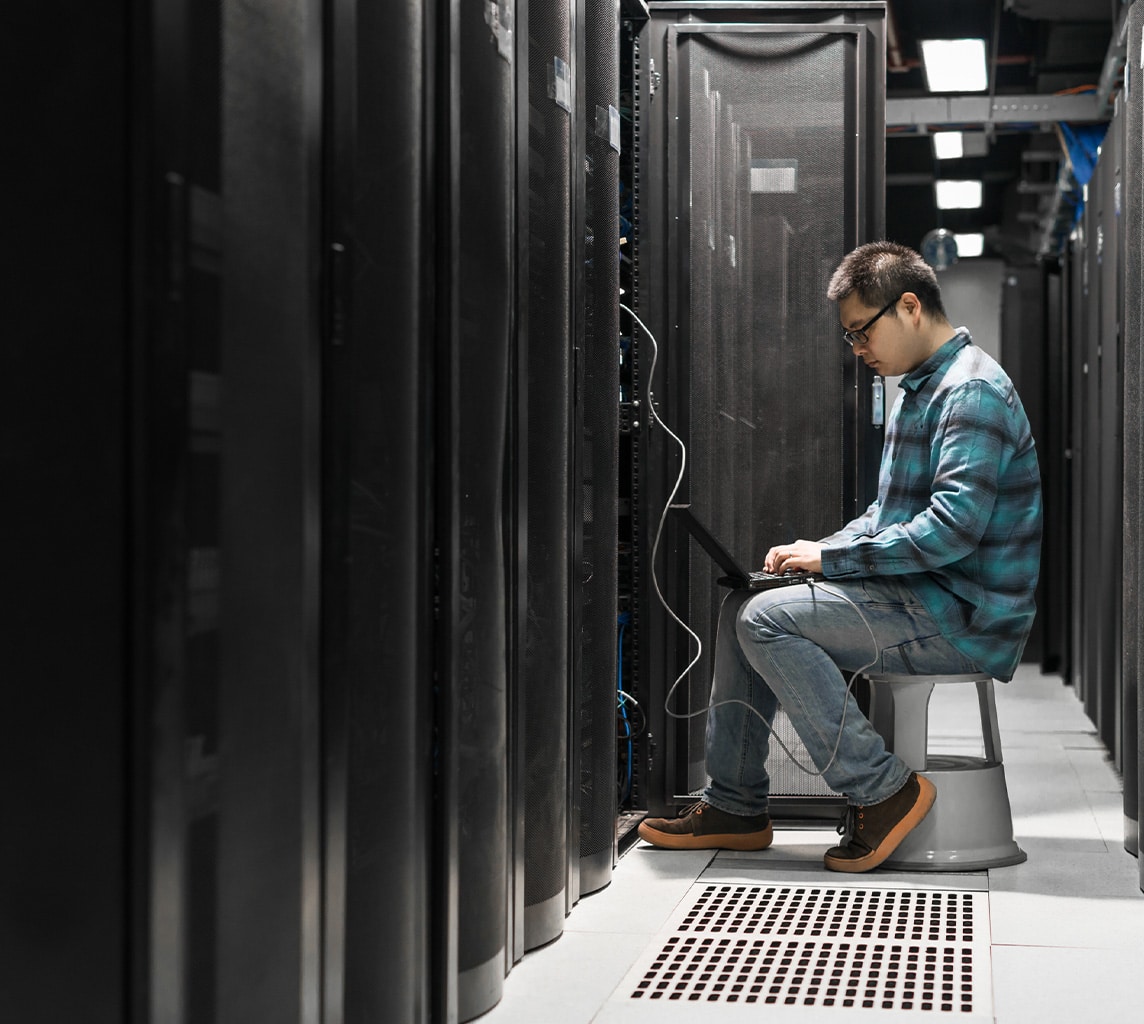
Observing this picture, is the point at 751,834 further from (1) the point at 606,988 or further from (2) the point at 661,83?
(2) the point at 661,83

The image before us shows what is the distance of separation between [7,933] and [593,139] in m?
2.11

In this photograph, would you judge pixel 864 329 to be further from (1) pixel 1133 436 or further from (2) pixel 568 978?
(2) pixel 568 978

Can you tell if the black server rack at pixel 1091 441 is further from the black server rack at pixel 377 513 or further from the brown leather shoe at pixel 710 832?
the black server rack at pixel 377 513

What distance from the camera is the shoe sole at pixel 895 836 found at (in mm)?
3162

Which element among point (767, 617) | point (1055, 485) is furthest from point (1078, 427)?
point (767, 617)

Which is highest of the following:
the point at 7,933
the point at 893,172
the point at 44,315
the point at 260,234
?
the point at 893,172

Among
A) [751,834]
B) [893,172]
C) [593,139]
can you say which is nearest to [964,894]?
[751,834]

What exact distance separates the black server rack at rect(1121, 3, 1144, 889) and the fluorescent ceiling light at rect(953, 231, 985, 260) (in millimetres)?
6970

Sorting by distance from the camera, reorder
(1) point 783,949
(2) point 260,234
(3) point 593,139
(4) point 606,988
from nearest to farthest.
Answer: (2) point 260,234, (4) point 606,988, (1) point 783,949, (3) point 593,139

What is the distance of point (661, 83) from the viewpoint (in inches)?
147

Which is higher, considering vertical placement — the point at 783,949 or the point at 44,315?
the point at 44,315

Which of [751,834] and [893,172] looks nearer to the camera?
[751,834]

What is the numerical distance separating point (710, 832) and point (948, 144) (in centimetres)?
576

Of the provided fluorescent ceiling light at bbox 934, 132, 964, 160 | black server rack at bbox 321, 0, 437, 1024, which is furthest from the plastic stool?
fluorescent ceiling light at bbox 934, 132, 964, 160
